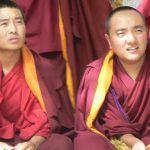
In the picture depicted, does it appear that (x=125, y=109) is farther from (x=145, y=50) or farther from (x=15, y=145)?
(x=15, y=145)

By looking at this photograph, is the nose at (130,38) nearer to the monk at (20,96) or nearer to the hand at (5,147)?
the monk at (20,96)

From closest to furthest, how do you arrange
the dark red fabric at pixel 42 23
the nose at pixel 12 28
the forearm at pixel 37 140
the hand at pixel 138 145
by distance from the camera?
the hand at pixel 138 145 → the forearm at pixel 37 140 → the nose at pixel 12 28 → the dark red fabric at pixel 42 23

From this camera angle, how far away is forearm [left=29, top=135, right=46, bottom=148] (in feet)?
5.97

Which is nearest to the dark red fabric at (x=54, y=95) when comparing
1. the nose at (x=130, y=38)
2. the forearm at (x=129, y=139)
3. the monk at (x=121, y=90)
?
the monk at (x=121, y=90)

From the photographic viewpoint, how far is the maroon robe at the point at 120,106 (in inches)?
74.5

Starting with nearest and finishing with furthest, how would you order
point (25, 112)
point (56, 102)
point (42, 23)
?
point (25, 112), point (56, 102), point (42, 23)

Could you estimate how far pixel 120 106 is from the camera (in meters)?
1.93

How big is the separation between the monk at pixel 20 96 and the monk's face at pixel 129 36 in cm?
39

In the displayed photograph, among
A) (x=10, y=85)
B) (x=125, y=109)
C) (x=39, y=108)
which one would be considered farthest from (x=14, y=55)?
(x=125, y=109)

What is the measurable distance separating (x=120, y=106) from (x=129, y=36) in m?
0.32

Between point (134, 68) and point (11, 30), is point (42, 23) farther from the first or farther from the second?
point (134, 68)

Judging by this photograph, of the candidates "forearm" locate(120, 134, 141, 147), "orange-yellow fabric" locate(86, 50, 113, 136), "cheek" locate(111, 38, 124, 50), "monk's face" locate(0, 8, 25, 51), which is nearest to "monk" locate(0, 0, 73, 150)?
"monk's face" locate(0, 8, 25, 51)

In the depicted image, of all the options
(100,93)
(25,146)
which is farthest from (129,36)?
(25,146)

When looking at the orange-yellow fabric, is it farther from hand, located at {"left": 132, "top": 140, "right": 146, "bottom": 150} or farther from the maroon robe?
hand, located at {"left": 132, "top": 140, "right": 146, "bottom": 150}
